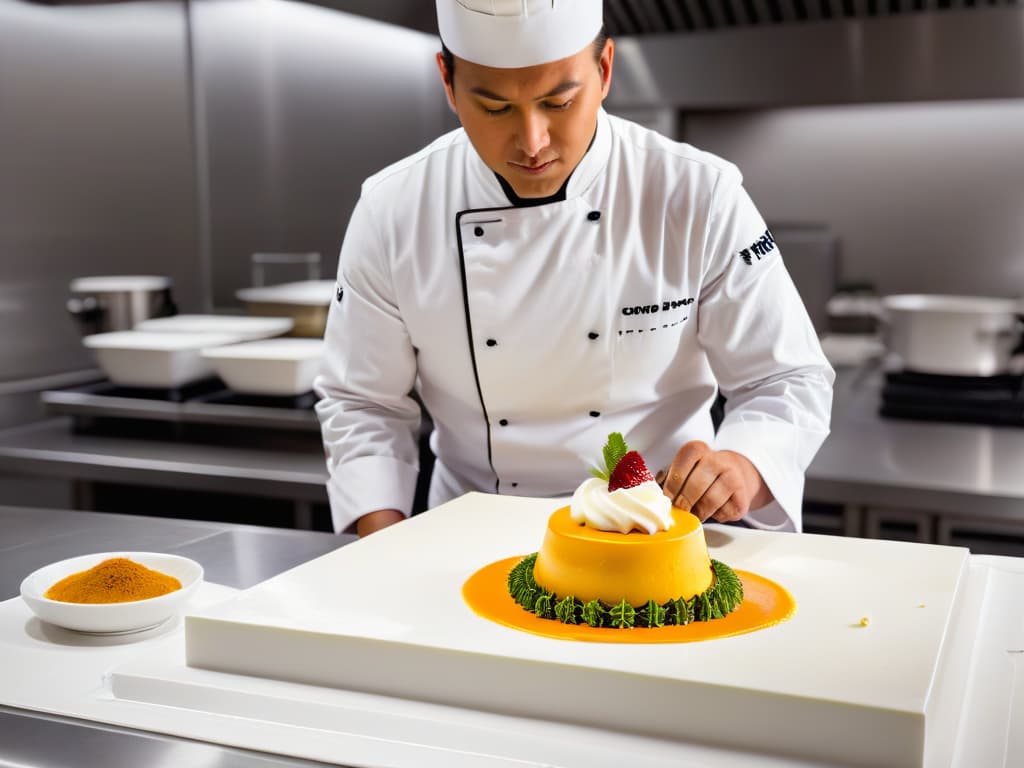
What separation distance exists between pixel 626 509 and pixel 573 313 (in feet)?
2.36

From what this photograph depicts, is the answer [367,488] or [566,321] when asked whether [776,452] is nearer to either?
[566,321]

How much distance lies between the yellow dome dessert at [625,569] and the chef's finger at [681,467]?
242 mm

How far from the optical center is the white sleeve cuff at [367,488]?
6.39 ft

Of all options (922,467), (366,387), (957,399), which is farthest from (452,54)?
(957,399)

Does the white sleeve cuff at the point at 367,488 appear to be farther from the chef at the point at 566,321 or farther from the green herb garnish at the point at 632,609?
the green herb garnish at the point at 632,609

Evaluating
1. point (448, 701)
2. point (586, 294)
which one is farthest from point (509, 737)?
point (586, 294)

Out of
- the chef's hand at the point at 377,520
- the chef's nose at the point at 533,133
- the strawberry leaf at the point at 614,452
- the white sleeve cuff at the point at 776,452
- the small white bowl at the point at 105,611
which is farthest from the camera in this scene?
the chef's hand at the point at 377,520

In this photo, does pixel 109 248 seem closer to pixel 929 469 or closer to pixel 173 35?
pixel 173 35

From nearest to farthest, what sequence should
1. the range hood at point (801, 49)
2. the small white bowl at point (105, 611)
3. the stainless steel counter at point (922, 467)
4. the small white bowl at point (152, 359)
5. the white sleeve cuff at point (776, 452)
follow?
the small white bowl at point (105, 611)
the white sleeve cuff at point (776, 452)
the stainless steel counter at point (922, 467)
the small white bowl at point (152, 359)
the range hood at point (801, 49)

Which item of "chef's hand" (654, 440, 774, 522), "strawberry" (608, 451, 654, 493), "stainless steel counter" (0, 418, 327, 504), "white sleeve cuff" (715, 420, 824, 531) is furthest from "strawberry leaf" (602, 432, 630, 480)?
"stainless steel counter" (0, 418, 327, 504)

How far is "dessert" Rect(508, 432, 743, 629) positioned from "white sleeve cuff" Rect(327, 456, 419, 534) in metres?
0.72

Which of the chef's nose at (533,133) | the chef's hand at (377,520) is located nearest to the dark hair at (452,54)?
the chef's nose at (533,133)

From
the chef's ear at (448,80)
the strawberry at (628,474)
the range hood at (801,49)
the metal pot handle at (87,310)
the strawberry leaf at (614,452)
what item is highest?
the range hood at (801,49)

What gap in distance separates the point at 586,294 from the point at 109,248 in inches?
89.8
